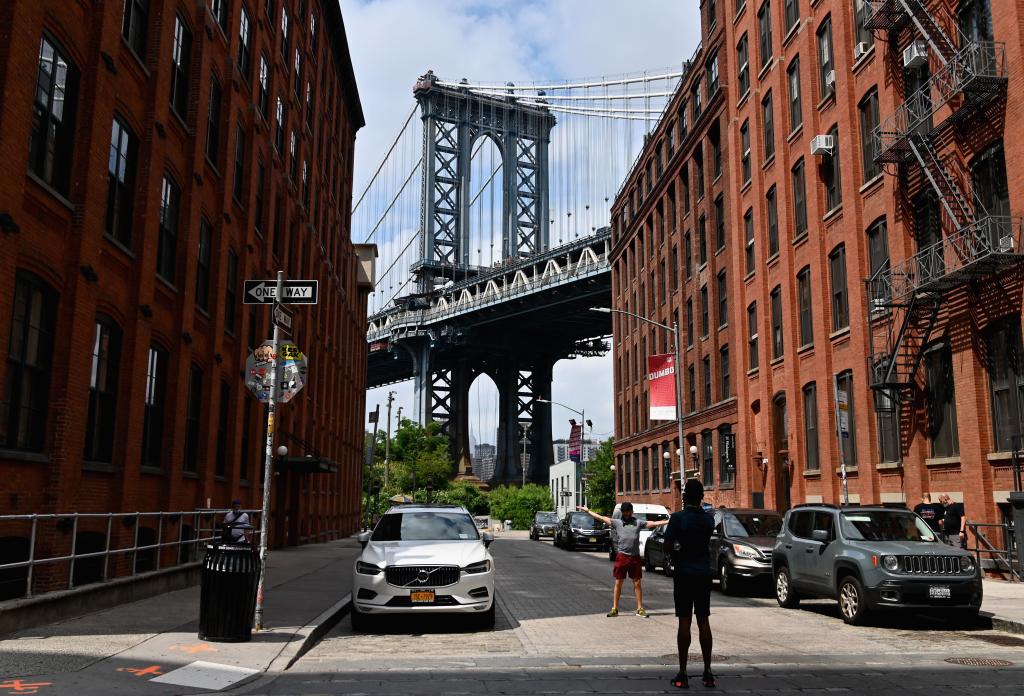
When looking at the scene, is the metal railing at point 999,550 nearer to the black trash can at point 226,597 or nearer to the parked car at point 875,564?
the parked car at point 875,564

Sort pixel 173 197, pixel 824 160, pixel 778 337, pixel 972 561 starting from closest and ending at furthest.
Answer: pixel 972 561
pixel 173 197
pixel 824 160
pixel 778 337

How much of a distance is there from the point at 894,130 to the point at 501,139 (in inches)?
3683

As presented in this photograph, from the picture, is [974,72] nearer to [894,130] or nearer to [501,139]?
[894,130]

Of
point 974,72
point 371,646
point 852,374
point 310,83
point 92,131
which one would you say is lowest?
point 371,646

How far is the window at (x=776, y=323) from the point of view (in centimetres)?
3438

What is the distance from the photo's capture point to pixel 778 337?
34.7 m

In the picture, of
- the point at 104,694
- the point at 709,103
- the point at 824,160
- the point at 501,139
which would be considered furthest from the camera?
the point at 501,139

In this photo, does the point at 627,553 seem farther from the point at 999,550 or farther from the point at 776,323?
the point at 776,323

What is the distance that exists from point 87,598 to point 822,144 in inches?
972

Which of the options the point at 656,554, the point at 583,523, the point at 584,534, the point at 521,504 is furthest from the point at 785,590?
the point at 521,504

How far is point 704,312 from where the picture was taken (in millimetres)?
45500

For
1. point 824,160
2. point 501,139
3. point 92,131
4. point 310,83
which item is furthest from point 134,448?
point 501,139

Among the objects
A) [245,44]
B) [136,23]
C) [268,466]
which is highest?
[245,44]

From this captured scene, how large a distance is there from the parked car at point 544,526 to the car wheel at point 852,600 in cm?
3828
